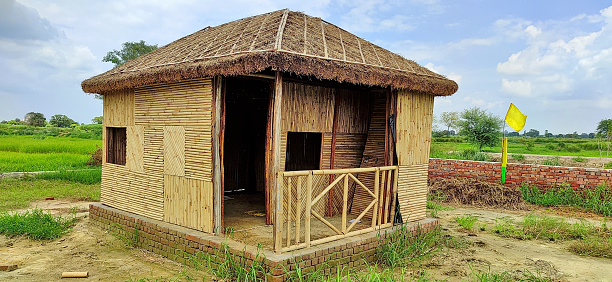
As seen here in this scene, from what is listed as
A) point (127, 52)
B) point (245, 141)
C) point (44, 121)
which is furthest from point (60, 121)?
point (245, 141)

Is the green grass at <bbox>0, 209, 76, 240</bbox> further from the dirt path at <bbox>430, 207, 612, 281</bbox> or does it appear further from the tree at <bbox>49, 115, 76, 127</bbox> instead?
the tree at <bbox>49, 115, 76, 127</bbox>

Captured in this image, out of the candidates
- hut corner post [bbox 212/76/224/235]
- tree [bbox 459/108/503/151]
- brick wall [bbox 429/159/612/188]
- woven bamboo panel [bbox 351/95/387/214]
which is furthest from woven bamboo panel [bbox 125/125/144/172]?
tree [bbox 459/108/503/151]

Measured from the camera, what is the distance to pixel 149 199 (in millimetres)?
7160

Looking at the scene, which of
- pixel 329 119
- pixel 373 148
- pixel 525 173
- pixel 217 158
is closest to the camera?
pixel 217 158

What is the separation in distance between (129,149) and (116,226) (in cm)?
138

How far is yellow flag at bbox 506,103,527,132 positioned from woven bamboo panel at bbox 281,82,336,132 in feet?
23.7

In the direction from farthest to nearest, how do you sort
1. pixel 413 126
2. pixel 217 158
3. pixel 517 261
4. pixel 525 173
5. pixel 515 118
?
1. pixel 515 118
2. pixel 525 173
3. pixel 413 126
4. pixel 517 261
5. pixel 217 158

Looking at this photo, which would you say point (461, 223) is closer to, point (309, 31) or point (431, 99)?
point (431, 99)

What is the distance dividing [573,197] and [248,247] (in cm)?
941

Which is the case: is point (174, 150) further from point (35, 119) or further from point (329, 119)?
point (35, 119)

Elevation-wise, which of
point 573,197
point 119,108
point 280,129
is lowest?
point 573,197

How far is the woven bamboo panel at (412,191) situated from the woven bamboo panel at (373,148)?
592mm

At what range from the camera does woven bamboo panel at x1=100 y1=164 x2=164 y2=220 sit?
23.0 ft

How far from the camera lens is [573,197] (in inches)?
436
